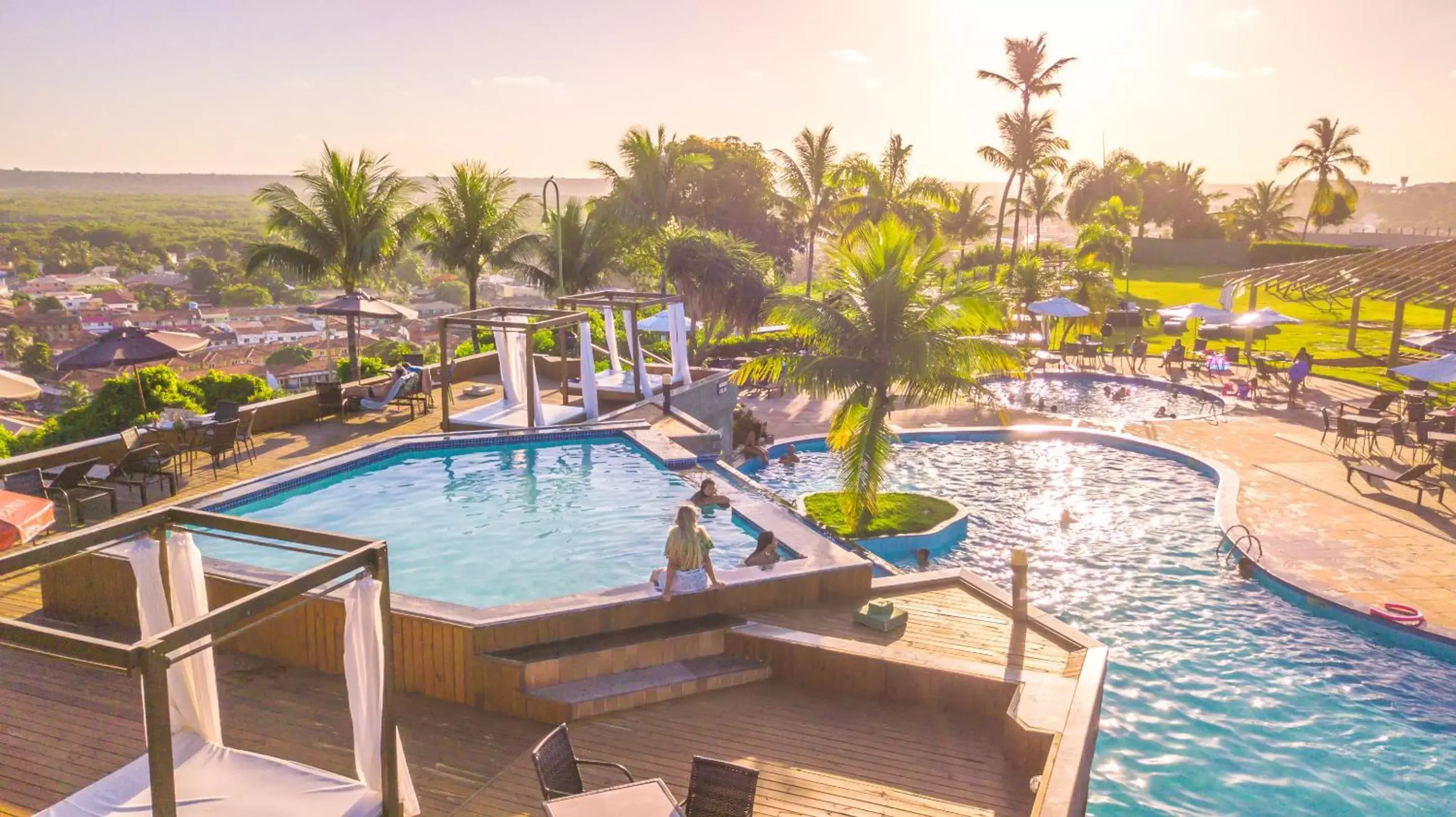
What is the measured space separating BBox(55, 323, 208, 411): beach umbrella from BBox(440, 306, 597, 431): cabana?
156 inches

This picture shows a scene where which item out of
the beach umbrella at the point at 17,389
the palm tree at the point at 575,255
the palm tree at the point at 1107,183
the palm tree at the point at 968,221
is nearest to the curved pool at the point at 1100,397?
the palm tree at the point at 575,255

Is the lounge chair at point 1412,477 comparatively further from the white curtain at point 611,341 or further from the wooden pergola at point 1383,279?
the white curtain at point 611,341

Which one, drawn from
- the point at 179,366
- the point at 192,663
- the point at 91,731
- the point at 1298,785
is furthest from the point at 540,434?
the point at 179,366

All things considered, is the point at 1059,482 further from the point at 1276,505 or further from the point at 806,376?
the point at 806,376

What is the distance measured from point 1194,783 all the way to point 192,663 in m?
8.45

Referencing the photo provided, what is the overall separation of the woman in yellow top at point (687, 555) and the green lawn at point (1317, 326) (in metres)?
25.2

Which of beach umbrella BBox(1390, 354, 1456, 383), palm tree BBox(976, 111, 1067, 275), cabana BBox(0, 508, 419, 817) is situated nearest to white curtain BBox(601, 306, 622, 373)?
cabana BBox(0, 508, 419, 817)

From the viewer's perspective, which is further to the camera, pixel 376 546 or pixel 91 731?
pixel 91 731

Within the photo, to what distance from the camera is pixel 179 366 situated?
84062mm

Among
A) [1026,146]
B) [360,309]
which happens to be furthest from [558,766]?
[1026,146]

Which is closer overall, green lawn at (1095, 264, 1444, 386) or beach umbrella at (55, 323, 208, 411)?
beach umbrella at (55, 323, 208, 411)

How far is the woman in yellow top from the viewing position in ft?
27.7

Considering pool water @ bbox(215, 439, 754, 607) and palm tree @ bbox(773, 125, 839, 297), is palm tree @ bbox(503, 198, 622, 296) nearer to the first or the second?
palm tree @ bbox(773, 125, 839, 297)

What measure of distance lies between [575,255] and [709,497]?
65.1ft
